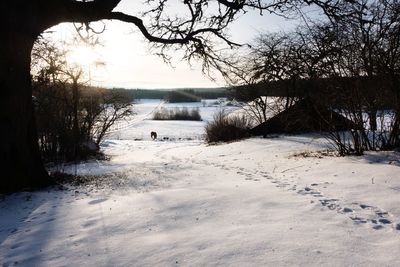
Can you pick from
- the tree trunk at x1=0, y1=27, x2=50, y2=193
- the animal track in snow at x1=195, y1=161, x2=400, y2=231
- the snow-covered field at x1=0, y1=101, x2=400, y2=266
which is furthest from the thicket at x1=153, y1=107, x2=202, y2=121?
the animal track in snow at x1=195, y1=161, x2=400, y2=231

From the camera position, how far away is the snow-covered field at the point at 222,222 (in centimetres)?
348

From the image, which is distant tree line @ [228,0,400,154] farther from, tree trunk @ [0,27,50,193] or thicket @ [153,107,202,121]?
thicket @ [153,107,202,121]

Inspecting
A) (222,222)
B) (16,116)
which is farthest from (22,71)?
(222,222)

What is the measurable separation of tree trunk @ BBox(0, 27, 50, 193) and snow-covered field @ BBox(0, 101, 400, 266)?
1.84 ft

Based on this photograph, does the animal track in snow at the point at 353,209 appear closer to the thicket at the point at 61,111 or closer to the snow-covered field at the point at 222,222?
the snow-covered field at the point at 222,222

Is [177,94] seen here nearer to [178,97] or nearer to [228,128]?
[178,97]

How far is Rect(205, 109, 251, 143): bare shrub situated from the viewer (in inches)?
958

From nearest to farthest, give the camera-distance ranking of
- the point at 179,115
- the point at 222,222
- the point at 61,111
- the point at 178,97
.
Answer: the point at 222,222 < the point at 61,111 < the point at 179,115 < the point at 178,97

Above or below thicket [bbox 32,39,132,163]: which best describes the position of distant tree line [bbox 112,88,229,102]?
above

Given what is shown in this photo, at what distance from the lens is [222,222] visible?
4.48 m

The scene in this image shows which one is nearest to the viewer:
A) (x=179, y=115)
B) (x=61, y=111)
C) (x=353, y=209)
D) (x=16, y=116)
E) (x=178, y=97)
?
(x=353, y=209)

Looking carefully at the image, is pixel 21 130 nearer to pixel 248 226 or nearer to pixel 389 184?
pixel 248 226

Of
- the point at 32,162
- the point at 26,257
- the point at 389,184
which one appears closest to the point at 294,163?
the point at 389,184

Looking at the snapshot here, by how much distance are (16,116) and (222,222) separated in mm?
5035
